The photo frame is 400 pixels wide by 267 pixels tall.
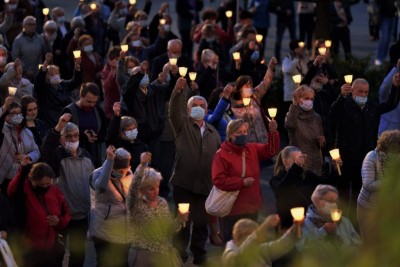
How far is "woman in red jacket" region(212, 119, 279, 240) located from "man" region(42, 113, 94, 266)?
1129 millimetres

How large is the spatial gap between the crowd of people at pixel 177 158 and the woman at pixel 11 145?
0.4 inches

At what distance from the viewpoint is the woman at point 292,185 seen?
9.16 metres

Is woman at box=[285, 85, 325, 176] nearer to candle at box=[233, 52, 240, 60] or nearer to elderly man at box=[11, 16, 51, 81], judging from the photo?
candle at box=[233, 52, 240, 60]

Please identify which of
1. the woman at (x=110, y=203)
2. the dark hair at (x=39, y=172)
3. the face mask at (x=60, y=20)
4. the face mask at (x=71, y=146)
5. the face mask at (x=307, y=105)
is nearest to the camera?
the dark hair at (x=39, y=172)

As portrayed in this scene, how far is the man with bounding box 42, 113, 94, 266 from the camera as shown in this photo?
973 cm

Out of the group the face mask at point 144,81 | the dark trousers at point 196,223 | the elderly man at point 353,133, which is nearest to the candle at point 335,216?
the dark trousers at point 196,223

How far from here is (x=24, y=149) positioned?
1088cm

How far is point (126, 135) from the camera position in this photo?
1098 centimetres

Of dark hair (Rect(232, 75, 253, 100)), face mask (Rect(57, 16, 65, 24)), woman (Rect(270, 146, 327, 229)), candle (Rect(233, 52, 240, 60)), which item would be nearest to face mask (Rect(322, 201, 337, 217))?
woman (Rect(270, 146, 327, 229))

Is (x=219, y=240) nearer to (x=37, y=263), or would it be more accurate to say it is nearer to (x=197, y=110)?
(x=197, y=110)

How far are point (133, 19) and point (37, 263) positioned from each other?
12.4 m

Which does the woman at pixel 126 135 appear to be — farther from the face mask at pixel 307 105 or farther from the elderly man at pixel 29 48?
the elderly man at pixel 29 48

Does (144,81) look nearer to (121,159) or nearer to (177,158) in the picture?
(177,158)

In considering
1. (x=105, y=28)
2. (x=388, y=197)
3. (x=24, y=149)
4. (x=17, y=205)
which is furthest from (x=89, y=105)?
(x=105, y=28)
